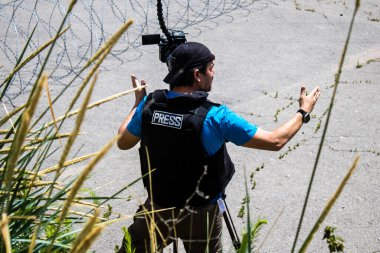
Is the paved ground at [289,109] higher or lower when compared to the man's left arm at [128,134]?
lower

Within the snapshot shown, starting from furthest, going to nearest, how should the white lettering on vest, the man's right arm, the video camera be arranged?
the video camera
the man's right arm
the white lettering on vest

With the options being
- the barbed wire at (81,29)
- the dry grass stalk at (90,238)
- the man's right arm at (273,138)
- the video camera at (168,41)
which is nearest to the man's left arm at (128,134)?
the video camera at (168,41)

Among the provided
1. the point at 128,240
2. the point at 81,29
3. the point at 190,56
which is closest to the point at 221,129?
the point at 190,56

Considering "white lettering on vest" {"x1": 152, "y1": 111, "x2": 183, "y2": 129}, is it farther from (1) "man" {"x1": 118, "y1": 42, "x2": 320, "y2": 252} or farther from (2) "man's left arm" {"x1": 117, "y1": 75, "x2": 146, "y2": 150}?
(2) "man's left arm" {"x1": 117, "y1": 75, "x2": 146, "y2": 150}

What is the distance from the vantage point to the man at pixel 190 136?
8.35ft

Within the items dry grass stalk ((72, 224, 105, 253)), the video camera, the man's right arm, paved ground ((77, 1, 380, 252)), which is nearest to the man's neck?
the man's right arm

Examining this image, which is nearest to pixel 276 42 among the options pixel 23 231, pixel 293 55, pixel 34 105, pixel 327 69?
pixel 293 55

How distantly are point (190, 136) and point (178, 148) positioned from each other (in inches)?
3.4

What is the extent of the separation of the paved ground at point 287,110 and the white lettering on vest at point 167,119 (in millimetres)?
534

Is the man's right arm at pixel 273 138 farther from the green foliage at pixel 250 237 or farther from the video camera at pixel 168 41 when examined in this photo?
the video camera at pixel 168 41

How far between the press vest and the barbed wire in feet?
13.6

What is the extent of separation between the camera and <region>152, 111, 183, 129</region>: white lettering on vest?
2525mm

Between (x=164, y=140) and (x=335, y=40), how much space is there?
6.70 m

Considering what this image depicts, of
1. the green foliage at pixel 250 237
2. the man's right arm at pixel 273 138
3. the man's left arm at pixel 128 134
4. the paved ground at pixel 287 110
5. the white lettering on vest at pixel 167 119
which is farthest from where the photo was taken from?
the paved ground at pixel 287 110
